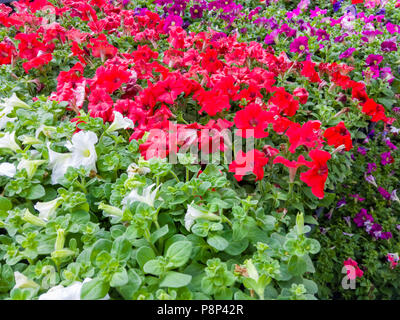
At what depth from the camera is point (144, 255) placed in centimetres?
101

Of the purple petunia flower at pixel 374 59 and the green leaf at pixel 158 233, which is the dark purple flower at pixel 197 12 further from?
the green leaf at pixel 158 233

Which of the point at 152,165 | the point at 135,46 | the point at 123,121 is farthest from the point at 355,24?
the point at 152,165

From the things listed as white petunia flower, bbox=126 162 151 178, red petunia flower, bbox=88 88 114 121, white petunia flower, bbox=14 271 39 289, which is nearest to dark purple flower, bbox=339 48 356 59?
red petunia flower, bbox=88 88 114 121

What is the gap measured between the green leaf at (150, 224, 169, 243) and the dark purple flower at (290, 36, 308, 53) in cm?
173

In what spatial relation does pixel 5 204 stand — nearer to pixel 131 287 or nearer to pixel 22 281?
pixel 22 281

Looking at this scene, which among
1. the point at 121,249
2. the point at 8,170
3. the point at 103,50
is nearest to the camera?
the point at 121,249

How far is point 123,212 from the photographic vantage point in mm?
1083

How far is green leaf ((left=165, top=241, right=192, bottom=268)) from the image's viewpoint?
98 centimetres

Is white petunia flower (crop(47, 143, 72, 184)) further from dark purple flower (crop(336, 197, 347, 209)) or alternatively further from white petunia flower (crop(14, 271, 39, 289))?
dark purple flower (crop(336, 197, 347, 209))

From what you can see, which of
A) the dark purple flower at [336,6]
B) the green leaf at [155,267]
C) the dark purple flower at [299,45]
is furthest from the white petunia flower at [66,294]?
the dark purple flower at [336,6]

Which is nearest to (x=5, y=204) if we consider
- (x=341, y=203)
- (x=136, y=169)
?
(x=136, y=169)

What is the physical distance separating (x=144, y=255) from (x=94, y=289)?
0.16 m
